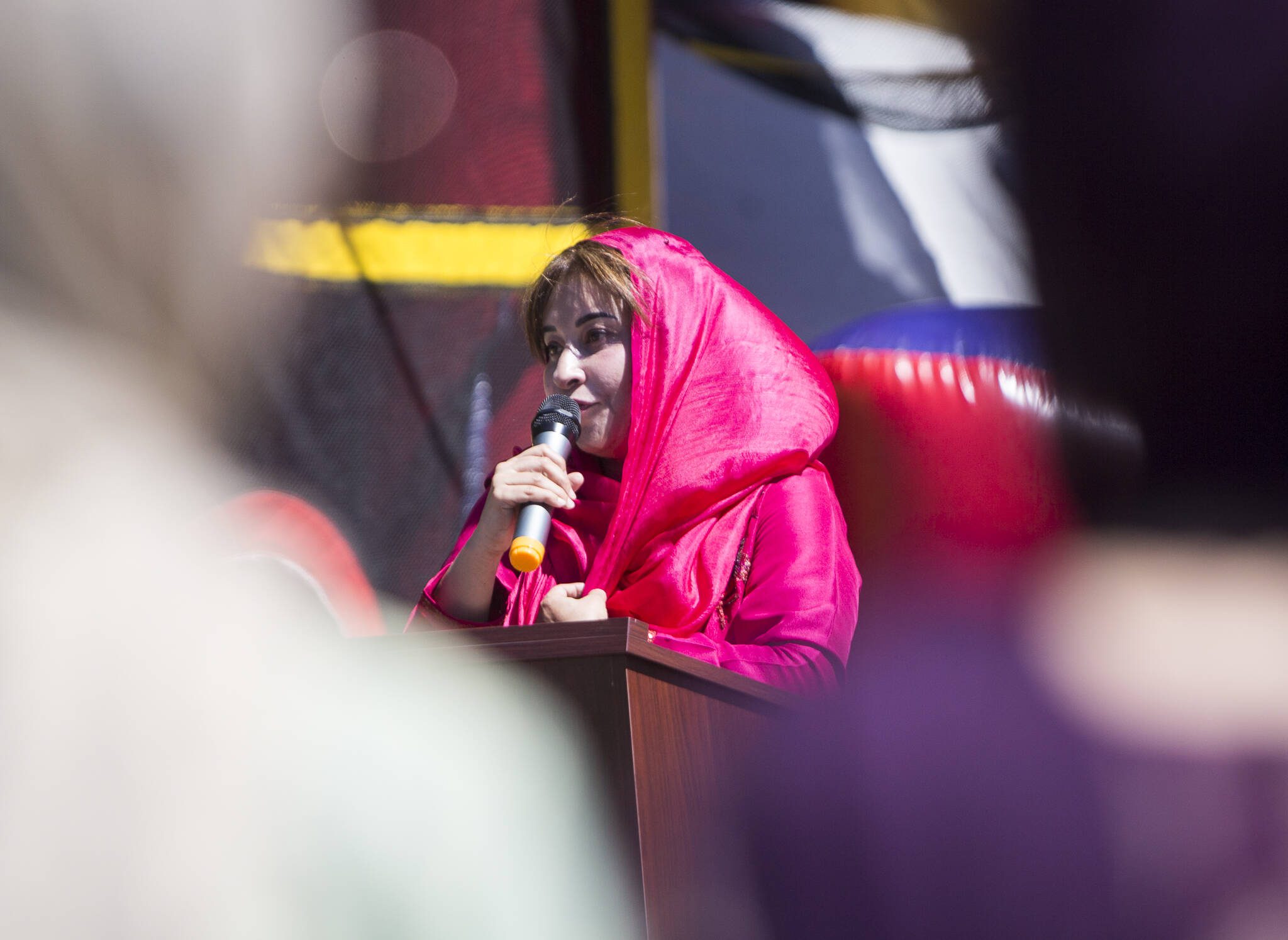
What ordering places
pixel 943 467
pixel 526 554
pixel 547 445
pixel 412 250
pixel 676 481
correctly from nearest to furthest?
1. pixel 526 554
2. pixel 547 445
3. pixel 676 481
4. pixel 943 467
5. pixel 412 250

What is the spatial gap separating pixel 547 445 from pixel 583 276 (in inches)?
12.2

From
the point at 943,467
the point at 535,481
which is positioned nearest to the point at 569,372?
the point at 535,481

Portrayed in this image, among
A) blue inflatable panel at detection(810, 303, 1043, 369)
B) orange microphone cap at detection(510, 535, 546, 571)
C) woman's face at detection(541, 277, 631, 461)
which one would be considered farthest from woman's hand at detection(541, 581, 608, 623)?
blue inflatable panel at detection(810, 303, 1043, 369)

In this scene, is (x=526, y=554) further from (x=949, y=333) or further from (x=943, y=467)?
(x=949, y=333)

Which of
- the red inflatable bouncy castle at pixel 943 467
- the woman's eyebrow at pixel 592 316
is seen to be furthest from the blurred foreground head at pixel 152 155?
the red inflatable bouncy castle at pixel 943 467

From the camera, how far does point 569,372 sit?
1127mm

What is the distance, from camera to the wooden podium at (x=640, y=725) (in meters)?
0.61

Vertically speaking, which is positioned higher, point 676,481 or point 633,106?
point 633,106

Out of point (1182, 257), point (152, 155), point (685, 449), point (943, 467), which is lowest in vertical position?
point (943, 467)

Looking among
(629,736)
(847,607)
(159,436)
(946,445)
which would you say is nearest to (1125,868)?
(847,607)

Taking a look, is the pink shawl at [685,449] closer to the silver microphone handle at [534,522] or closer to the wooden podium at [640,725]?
the silver microphone handle at [534,522]

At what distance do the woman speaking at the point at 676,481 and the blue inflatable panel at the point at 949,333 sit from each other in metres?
0.21

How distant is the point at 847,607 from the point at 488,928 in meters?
0.54

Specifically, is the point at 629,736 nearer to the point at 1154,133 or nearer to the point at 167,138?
the point at 1154,133
